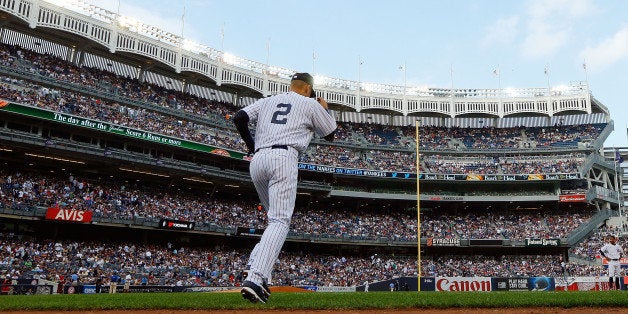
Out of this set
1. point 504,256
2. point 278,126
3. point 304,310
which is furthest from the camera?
point 504,256

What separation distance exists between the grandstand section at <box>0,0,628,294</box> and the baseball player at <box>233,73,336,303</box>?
87.1 ft

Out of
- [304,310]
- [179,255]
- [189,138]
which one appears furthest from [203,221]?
[304,310]

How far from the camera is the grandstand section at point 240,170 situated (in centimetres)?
3322

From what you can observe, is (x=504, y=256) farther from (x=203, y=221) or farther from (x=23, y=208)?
(x=23, y=208)

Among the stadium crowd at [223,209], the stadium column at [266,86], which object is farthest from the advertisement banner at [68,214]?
the stadium column at [266,86]

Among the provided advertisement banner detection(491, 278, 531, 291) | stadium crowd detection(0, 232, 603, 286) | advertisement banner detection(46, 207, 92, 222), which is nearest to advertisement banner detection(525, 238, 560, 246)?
stadium crowd detection(0, 232, 603, 286)

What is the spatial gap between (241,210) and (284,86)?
581 inches

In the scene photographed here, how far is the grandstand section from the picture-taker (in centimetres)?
3322

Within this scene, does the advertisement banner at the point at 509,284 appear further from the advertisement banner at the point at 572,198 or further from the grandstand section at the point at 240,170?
the advertisement banner at the point at 572,198

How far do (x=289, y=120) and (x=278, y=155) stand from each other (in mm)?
476

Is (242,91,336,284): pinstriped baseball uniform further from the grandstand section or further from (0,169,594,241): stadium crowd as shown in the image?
(0,169,594,241): stadium crowd

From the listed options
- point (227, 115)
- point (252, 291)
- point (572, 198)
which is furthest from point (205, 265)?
point (572, 198)

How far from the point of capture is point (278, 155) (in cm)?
525

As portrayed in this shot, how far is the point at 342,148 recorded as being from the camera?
50688 mm
